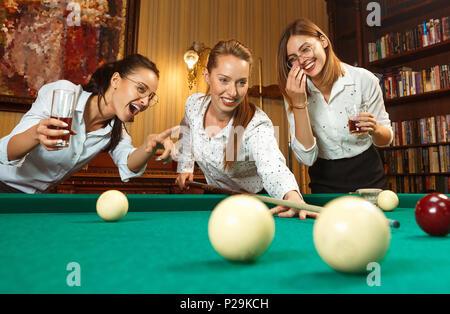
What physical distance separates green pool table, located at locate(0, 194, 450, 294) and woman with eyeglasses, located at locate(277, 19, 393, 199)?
3.70ft

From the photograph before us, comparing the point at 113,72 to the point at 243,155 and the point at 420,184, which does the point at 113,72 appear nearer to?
the point at 243,155

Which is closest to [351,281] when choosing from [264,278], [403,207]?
[264,278]

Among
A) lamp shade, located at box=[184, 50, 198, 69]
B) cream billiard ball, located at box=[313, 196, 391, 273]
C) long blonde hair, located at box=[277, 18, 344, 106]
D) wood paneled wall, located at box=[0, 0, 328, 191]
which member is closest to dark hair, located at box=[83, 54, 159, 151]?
long blonde hair, located at box=[277, 18, 344, 106]

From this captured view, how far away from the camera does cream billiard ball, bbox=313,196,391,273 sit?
503 mm

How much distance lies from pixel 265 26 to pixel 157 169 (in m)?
3.01

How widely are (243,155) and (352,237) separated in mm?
1537

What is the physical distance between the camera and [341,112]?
2230mm

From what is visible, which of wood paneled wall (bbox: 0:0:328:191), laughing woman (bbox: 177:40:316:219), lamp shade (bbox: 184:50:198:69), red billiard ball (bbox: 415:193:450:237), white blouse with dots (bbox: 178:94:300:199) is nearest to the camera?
red billiard ball (bbox: 415:193:450:237)

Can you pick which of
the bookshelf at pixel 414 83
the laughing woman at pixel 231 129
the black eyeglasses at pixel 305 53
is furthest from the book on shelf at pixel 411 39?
the laughing woman at pixel 231 129

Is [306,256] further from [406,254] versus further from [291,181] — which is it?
[291,181]

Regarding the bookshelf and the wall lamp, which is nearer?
the bookshelf

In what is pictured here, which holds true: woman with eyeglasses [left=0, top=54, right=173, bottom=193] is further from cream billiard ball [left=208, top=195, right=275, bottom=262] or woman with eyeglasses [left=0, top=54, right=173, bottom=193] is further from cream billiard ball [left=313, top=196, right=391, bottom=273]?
cream billiard ball [left=313, top=196, right=391, bottom=273]

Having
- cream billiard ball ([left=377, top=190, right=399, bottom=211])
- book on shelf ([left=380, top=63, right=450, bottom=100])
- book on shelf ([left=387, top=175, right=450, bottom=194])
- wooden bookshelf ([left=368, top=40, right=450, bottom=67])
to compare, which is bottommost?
cream billiard ball ([left=377, top=190, right=399, bottom=211])

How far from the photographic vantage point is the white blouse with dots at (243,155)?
165cm
